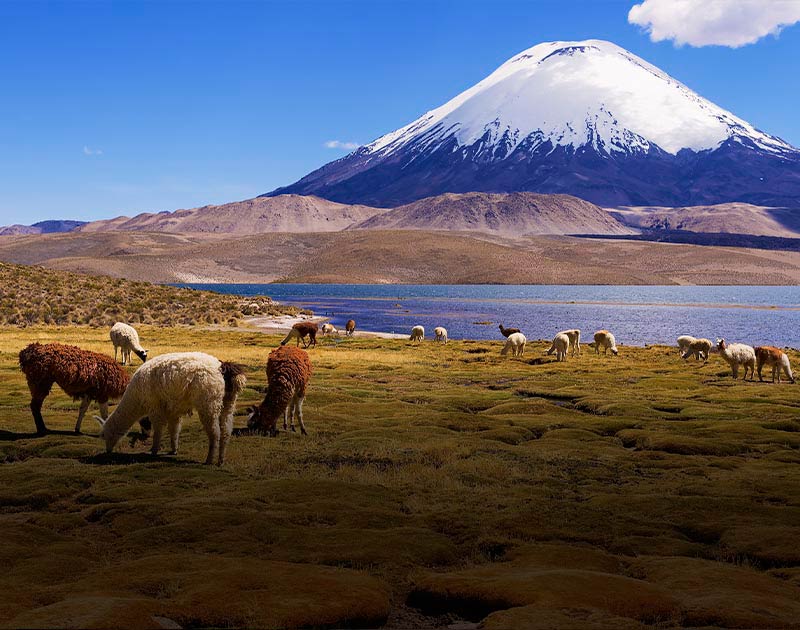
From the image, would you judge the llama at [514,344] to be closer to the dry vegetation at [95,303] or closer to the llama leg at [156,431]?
the llama leg at [156,431]

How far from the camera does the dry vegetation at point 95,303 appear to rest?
69250 millimetres

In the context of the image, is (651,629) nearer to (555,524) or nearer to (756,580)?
(756,580)

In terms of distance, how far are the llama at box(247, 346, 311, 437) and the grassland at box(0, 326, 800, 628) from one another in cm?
59

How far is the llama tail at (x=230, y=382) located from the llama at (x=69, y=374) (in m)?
3.80

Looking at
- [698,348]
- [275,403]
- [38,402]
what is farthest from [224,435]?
[698,348]

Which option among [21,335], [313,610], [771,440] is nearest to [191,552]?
[313,610]

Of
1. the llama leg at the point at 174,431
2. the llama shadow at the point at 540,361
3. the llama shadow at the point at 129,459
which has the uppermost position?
the llama leg at the point at 174,431

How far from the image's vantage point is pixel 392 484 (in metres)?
13.6

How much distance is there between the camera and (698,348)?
45031 mm

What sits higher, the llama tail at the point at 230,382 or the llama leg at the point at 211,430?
the llama tail at the point at 230,382

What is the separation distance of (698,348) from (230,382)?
37.3 meters

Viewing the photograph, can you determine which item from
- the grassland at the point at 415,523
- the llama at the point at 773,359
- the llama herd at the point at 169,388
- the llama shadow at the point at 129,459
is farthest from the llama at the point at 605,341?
the llama shadow at the point at 129,459

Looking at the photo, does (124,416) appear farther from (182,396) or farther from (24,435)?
(24,435)

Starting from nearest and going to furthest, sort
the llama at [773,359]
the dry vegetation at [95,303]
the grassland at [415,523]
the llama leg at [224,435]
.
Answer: the grassland at [415,523] < the llama leg at [224,435] < the llama at [773,359] < the dry vegetation at [95,303]
